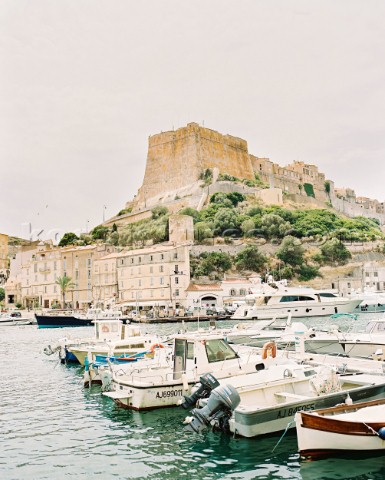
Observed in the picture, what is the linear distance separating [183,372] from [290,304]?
3668 cm

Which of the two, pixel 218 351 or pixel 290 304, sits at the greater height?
pixel 290 304

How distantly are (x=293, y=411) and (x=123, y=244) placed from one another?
2970 inches

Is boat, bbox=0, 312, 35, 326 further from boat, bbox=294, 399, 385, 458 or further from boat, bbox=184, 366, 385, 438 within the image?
boat, bbox=294, 399, 385, 458

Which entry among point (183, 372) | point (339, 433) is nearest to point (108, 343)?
point (183, 372)

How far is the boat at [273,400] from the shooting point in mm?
10102

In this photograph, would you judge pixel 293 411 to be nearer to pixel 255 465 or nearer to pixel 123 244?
pixel 255 465

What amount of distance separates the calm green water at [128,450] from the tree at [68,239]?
3167 inches

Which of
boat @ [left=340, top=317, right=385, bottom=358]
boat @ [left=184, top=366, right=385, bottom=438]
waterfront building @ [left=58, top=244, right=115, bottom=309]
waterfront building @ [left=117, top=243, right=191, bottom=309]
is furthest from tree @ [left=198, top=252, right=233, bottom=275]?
boat @ [left=184, top=366, right=385, bottom=438]

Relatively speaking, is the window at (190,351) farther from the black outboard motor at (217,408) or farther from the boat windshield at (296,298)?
the boat windshield at (296,298)

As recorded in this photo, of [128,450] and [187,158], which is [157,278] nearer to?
[187,158]

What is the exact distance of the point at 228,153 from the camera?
9731 centimetres

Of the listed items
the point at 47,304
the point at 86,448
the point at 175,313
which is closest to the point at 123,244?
the point at 47,304

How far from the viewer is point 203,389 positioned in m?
11.5

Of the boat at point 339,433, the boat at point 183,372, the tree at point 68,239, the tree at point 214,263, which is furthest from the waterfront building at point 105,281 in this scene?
the boat at point 339,433
